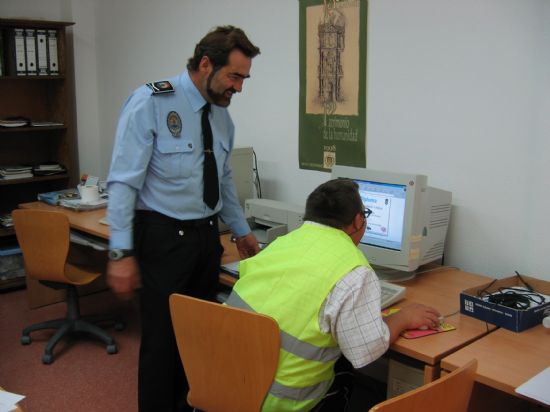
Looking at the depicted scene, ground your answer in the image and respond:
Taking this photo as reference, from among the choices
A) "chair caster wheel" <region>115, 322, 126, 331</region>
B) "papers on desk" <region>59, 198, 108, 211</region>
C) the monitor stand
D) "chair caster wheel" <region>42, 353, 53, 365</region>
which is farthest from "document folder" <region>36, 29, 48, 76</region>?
the monitor stand

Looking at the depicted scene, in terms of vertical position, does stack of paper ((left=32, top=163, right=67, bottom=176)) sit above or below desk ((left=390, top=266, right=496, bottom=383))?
above

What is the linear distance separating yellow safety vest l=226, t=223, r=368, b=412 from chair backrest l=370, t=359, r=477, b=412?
407mm

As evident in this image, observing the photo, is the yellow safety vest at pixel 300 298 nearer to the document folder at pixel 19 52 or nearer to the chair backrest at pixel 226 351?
the chair backrest at pixel 226 351

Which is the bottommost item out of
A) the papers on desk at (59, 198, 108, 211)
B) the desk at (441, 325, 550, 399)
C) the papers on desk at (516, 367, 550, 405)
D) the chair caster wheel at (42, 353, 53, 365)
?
the chair caster wheel at (42, 353, 53, 365)

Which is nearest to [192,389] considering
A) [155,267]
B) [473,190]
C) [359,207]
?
[155,267]

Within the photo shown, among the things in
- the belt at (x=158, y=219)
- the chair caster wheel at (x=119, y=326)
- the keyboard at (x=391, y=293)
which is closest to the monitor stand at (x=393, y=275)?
the keyboard at (x=391, y=293)

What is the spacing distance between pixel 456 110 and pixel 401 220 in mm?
556

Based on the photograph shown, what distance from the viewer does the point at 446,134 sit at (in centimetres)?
254

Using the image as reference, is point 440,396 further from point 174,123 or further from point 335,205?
point 174,123

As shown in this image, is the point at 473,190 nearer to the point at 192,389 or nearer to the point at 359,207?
the point at 359,207

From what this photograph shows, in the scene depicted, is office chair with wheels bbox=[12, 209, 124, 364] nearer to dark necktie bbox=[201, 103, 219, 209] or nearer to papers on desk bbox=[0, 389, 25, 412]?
dark necktie bbox=[201, 103, 219, 209]

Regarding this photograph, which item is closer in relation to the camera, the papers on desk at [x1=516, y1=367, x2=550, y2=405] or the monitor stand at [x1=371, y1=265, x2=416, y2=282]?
the papers on desk at [x1=516, y1=367, x2=550, y2=405]

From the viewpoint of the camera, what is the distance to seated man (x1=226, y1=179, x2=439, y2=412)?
163 centimetres

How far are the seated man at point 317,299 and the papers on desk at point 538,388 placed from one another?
14.8 inches
